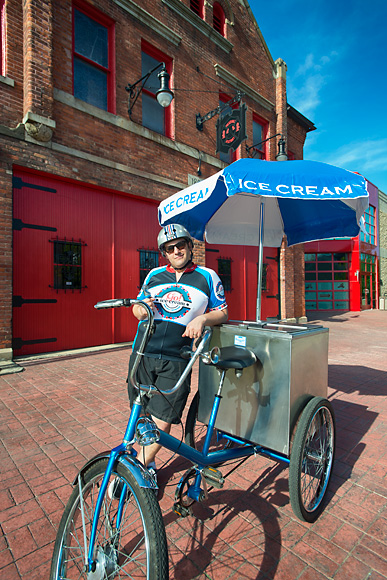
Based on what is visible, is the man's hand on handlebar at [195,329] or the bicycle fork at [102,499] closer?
the bicycle fork at [102,499]

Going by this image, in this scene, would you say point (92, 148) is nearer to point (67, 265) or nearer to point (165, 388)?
point (67, 265)

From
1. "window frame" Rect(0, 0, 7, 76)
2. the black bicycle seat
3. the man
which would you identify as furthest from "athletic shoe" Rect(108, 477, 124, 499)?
"window frame" Rect(0, 0, 7, 76)

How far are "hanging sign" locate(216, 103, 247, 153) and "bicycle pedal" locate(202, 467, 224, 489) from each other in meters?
8.61

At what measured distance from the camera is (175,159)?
8.62m

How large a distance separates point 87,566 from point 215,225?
11.2 feet

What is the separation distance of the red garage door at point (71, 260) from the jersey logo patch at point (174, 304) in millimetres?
4780

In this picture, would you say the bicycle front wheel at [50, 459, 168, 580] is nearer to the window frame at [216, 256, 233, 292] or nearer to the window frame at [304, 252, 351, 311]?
the window frame at [216, 256, 233, 292]

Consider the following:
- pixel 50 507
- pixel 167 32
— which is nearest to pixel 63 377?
pixel 50 507

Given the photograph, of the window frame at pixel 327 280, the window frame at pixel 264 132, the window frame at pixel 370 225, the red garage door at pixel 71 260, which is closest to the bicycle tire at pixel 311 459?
the red garage door at pixel 71 260

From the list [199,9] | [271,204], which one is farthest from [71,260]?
[199,9]

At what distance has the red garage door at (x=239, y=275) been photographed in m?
10.1

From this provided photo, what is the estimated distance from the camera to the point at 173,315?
2.26m

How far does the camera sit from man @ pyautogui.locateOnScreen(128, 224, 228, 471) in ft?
7.23

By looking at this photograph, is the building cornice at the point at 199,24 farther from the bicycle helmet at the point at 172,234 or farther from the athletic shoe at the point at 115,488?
the athletic shoe at the point at 115,488
